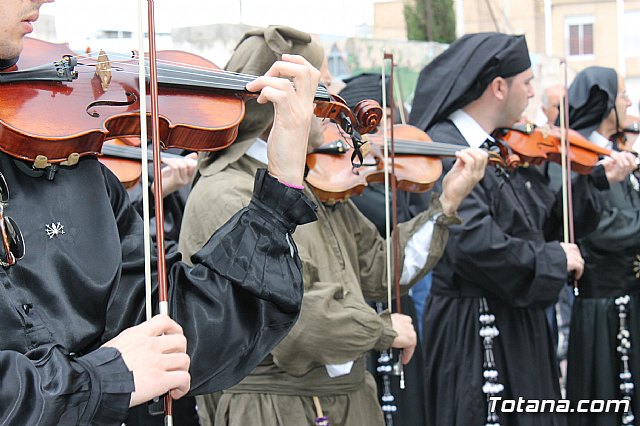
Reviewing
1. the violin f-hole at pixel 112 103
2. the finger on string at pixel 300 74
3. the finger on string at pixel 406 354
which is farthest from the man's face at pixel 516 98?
the violin f-hole at pixel 112 103

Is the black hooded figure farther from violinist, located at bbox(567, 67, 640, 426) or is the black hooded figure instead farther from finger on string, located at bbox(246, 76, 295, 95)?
finger on string, located at bbox(246, 76, 295, 95)

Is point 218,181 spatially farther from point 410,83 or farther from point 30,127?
point 410,83

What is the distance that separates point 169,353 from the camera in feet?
4.78

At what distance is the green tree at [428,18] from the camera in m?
12.0

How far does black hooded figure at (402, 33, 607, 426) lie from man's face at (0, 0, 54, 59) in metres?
2.25

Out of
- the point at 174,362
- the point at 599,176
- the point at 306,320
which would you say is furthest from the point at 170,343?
the point at 599,176

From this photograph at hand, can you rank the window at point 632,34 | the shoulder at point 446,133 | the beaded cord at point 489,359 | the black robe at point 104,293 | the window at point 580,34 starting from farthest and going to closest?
1. the window at point 632,34
2. the window at point 580,34
3. the shoulder at point 446,133
4. the beaded cord at point 489,359
5. the black robe at point 104,293

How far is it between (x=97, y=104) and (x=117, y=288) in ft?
1.12

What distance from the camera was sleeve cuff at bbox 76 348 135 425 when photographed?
1.40 m

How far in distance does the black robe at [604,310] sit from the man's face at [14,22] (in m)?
3.59

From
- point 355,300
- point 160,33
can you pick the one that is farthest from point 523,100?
point 160,33

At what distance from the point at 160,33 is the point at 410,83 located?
4.39m

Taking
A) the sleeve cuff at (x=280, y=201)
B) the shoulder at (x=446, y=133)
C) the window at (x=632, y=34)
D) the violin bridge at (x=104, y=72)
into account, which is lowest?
the sleeve cuff at (x=280, y=201)

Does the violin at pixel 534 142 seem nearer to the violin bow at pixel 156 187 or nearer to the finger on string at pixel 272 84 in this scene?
the finger on string at pixel 272 84
